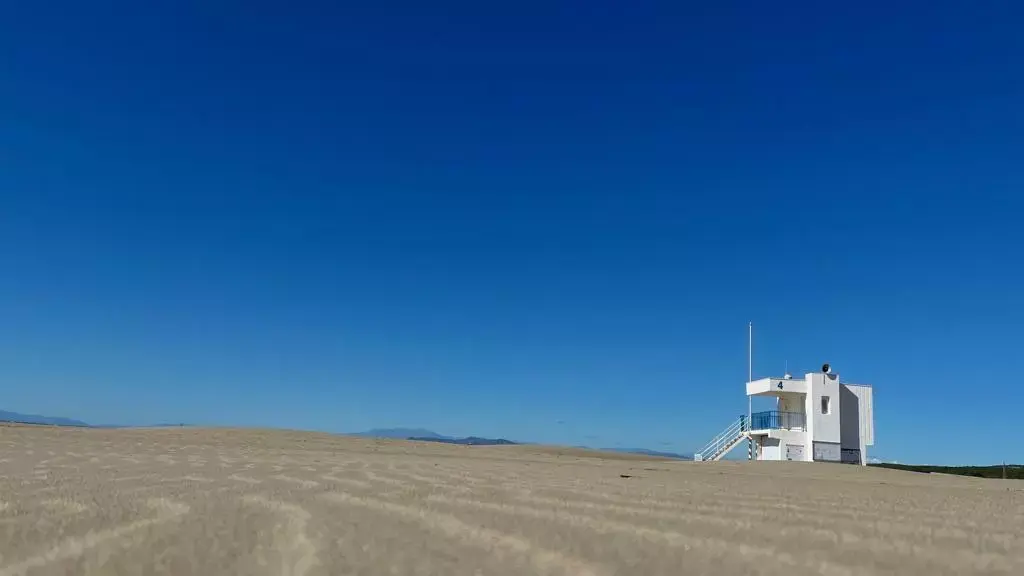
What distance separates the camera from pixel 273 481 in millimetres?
3350

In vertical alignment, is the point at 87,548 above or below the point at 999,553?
below

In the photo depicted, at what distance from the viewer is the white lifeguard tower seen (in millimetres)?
23172

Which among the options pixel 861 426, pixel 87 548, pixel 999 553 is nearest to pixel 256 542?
pixel 87 548

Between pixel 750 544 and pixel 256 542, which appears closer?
pixel 256 542

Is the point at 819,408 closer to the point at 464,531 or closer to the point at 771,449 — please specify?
the point at 771,449

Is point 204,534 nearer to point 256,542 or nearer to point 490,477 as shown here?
point 256,542

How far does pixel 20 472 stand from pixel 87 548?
8.14 feet

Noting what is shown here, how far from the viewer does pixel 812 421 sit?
23.2 metres

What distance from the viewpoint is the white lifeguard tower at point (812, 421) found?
76.0 feet

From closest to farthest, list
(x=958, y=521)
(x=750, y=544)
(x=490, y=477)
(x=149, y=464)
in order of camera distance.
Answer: (x=750, y=544) → (x=958, y=521) → (x=490, y=477) → (x=149, y=464)

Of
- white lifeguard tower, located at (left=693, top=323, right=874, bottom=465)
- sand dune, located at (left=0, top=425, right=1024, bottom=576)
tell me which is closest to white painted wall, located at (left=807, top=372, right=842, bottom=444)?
white lifeguard tower, located at (left=693, top=323, right=874, bottom=465)

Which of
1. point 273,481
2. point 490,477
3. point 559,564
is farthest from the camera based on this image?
point 490,477

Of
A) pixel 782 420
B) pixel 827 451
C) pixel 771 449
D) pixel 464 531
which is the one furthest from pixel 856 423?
pixel 464 531

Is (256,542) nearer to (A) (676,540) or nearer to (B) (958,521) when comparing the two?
(A) (676,540)
